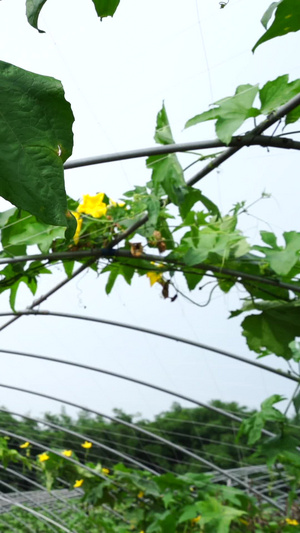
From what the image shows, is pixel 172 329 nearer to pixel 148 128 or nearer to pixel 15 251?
pixel 148 128

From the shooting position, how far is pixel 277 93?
67.6 inches

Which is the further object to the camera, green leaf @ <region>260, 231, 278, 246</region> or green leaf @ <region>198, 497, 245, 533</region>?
green leaf @ <region>198, 497, 245, 533</region>

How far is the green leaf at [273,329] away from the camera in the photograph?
2998mm

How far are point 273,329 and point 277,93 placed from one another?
149 centimetres

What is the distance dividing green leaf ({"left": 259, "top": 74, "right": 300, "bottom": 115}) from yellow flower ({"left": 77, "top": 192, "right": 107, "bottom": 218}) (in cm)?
104

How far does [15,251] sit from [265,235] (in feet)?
3.00

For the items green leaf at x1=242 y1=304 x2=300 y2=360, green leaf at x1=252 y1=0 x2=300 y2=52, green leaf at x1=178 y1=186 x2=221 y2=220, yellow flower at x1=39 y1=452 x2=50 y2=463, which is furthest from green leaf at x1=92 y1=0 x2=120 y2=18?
yellow flower at x1=39 y1=452 x2=50 y2=463

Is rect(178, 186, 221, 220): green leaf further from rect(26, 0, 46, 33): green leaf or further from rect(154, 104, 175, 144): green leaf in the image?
rect(26, 0, 46, 33): green leaf

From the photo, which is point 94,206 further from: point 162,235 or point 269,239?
point 269,239

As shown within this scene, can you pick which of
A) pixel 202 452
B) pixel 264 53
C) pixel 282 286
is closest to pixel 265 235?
pixel 282 286

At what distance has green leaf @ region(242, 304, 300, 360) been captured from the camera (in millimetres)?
2998

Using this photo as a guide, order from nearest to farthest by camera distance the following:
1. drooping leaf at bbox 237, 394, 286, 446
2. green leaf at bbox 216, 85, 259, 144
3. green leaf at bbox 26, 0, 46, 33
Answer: green leaf at bbox 26, 0, 46, 33, green leaf at bbox 216, 85, 259, 144, drooping leaf at bbox 237, 394, 286, 446

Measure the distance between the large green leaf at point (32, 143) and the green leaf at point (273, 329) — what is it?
2630 millimetres

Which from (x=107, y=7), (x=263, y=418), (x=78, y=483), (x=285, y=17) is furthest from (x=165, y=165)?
(x=78, y=483)
